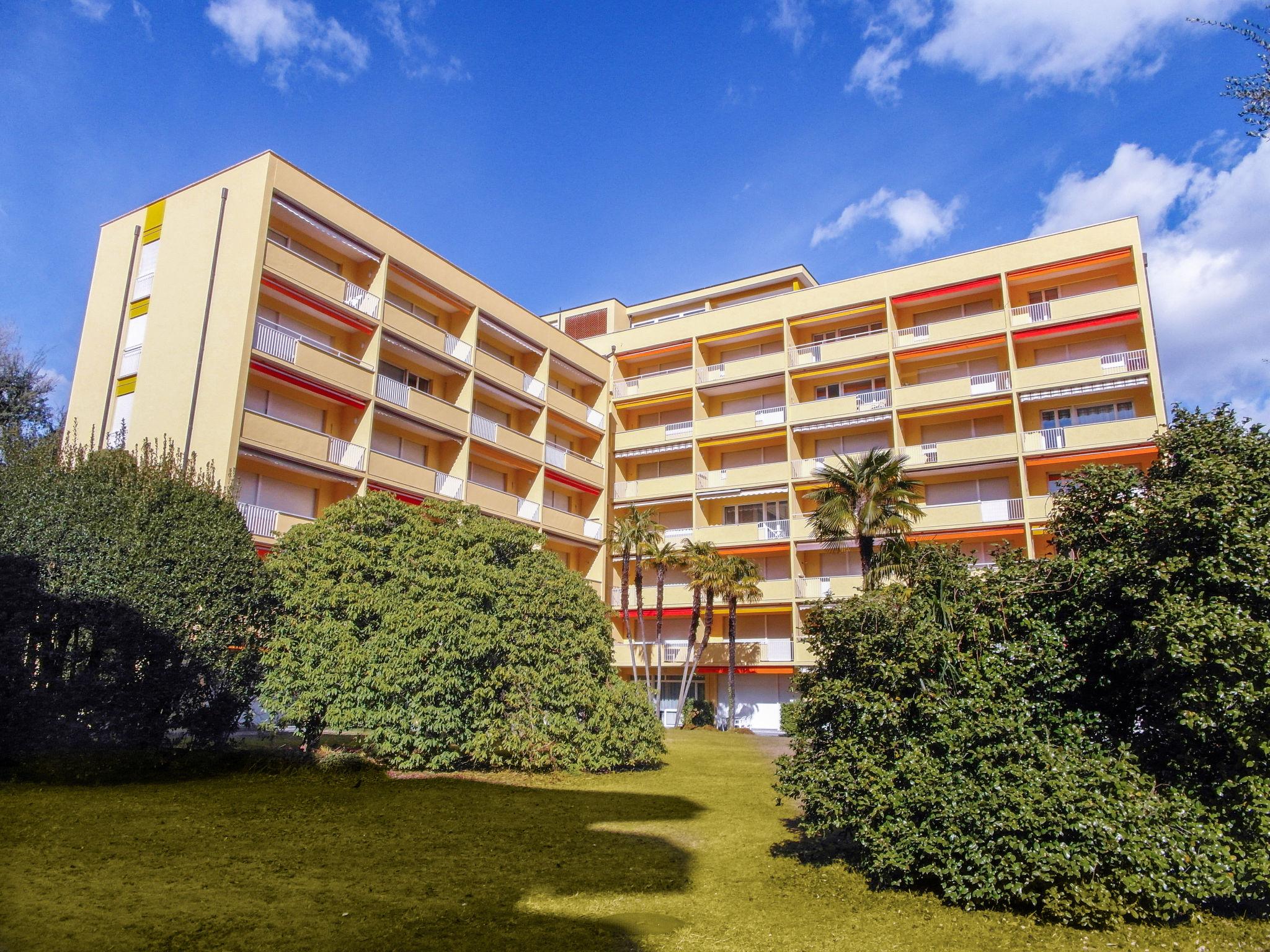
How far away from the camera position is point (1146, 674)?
8320mm

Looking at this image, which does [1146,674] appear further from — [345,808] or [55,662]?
[55,662]

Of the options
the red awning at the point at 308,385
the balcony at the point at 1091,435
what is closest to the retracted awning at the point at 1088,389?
the balcony at the point at 1091,435

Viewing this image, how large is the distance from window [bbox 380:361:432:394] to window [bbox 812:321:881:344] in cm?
1938

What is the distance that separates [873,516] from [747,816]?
16.0 metres

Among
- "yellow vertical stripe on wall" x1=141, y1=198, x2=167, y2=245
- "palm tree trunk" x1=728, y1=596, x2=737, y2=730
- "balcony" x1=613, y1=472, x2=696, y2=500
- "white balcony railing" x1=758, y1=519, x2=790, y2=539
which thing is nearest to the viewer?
"yellow vertical stripe on wall" x1=141, y1=198, x2=167, y2=245

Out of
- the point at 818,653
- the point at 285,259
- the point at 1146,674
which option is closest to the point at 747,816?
the point at 818,653

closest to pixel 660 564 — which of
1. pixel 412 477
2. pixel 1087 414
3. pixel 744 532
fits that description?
→ pixel 744 532

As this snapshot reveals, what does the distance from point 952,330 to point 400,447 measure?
82.7ft

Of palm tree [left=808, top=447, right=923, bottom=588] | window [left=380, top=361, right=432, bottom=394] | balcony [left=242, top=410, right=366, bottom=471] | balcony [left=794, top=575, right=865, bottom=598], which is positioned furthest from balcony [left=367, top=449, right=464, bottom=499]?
balcony [left=794, top=575, right=865, bottom=598]

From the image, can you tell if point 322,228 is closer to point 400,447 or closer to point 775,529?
point 400,447

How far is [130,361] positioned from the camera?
28969 mm

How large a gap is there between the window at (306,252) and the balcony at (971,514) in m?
26.5

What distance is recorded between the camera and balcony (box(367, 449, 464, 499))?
1210 inches

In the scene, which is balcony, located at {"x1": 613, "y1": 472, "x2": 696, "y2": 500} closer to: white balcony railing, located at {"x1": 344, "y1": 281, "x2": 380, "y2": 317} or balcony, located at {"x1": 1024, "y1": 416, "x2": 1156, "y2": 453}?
balcony, located at {"x1": 1024, "y1": 416, "x2": 1156, "y2": 453}
